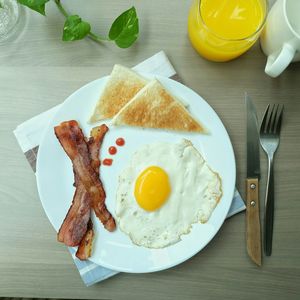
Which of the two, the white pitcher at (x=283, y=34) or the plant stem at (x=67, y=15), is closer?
the white pitcher at (x=283, y=34)

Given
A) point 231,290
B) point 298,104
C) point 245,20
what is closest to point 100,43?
point 245,20

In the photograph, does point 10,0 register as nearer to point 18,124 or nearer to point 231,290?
point 18,124

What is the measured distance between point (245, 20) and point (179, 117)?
36 centimetres

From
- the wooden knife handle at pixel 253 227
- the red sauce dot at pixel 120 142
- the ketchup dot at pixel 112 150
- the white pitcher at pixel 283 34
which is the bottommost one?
the wooden knife handle at pixel 253 227

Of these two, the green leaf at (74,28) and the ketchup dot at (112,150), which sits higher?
the green leaf at (74,28)

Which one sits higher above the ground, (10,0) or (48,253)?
(10,0)

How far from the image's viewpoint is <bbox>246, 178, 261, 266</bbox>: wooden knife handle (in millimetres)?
1137

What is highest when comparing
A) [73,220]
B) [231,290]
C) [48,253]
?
[73,220]

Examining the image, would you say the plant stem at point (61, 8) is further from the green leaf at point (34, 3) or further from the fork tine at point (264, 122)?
the fork tine at point (264, 122)

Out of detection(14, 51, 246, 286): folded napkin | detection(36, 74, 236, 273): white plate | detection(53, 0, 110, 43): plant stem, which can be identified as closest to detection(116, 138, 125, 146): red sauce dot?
detection(36, 74, 236, 273): white plate

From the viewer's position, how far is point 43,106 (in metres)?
1.20

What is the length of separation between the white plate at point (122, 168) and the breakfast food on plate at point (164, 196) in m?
0.02

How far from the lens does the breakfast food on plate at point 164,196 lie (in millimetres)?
1108

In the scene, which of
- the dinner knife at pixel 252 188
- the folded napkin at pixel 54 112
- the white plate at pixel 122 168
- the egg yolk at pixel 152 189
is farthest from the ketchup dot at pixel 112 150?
the dinner knife at pixel 252 188
